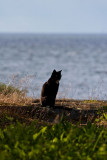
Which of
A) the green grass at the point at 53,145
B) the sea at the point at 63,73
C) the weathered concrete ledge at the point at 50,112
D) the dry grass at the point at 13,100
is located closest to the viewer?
the green grass at the point at 53,145

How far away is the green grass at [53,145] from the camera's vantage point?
219 inches

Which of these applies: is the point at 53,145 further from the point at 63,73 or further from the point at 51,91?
the point at 63,73

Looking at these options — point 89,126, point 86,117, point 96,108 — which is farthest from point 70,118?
point 89,126

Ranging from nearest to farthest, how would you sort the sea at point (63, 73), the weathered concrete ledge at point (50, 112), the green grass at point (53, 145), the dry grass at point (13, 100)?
the green grass at point (53, 145) < the weathered concrete ledge at point (50, 112) < the dry grass at point (13, 100) < the sea at point (63, 73)

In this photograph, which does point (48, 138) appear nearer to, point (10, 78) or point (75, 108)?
point (75, 108)

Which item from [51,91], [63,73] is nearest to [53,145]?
[51,91]

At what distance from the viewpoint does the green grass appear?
557cm

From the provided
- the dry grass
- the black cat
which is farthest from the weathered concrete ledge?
the dry grass

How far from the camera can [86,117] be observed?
9.77m

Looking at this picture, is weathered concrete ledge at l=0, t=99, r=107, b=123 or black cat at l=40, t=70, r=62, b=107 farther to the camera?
black cat at l=40, t=70, r=62, b=107

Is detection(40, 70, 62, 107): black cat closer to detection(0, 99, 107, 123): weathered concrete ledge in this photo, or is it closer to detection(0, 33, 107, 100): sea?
detection(0, 99, 107, 123): weathered concrete ledge

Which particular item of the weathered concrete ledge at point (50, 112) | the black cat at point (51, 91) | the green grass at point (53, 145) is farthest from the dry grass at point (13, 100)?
the green grass at point (53, 145)

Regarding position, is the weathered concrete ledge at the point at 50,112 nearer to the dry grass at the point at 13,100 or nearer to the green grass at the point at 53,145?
the dry grass at the point at 13,100

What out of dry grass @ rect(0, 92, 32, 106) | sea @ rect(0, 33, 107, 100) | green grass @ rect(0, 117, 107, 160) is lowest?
green grass @ rect(0, 117, 107, 160)
